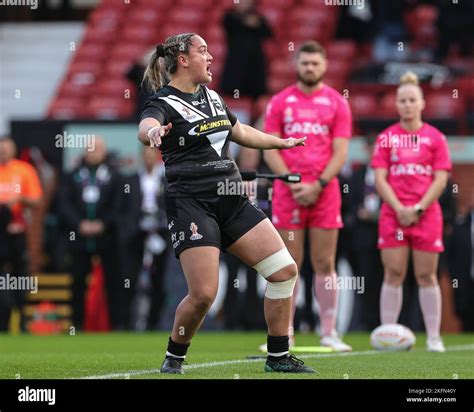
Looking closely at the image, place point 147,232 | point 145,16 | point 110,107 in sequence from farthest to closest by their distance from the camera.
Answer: point 145,16
point 110,107
point 147,232

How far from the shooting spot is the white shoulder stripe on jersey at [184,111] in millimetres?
8352

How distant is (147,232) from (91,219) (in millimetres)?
680

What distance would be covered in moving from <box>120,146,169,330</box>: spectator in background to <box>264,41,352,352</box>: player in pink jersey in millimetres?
4651

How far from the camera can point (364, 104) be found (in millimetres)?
19672

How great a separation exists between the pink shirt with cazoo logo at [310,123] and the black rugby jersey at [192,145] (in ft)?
9.86

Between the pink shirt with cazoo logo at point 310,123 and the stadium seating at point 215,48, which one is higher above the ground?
the stadium seating at point 215,48

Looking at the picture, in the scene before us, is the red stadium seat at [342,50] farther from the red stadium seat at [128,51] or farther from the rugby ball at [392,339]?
the rugby ball at [392,339]

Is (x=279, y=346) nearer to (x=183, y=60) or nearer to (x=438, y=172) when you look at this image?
(x=183, y=60)

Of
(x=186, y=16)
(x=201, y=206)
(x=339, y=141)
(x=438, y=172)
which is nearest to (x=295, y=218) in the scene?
(x=339, y=141)

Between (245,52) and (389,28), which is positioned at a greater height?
(389,28)

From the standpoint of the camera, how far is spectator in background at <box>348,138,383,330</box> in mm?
15312

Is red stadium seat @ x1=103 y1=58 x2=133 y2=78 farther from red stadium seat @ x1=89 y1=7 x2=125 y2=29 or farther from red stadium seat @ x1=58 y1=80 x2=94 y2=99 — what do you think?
red stadium seat @ x1=89 y1=7 x2=125 y2=29

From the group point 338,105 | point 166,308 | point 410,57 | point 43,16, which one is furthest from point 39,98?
point 338,105

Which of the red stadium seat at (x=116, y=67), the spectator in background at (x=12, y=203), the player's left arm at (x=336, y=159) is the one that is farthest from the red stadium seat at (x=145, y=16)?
the player's left arm at (x=336, y=159)
